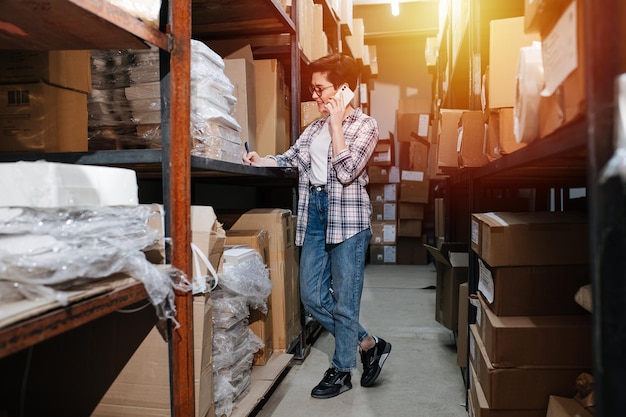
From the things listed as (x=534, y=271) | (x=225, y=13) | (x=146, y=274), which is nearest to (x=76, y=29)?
(x=146, y=274)

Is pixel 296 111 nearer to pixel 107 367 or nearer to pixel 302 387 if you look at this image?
pixel 302 387

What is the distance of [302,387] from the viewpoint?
2178 mm

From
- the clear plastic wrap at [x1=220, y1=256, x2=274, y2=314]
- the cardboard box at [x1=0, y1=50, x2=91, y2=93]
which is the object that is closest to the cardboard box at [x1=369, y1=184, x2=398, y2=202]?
the clear plastic wrap at [x1=220, y1=256, x2=274, y2=314]

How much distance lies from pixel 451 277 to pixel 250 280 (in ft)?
3.69

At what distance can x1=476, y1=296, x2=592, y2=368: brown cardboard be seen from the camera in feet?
4.23

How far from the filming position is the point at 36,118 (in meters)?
1.34

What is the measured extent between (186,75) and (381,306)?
2896mm

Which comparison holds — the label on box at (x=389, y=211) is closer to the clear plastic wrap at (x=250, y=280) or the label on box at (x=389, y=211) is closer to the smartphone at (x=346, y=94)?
the smartphone at (x=346, y=94)

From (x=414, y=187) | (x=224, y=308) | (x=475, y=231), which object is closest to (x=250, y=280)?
(x=224, y=308)

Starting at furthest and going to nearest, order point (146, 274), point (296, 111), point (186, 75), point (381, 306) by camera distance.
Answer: point (381, 306) < point (296, 111) < point (186, 75) < point (146, 274)

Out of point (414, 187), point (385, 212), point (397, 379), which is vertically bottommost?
point (397, 379)

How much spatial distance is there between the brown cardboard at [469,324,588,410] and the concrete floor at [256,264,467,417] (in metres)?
0.59

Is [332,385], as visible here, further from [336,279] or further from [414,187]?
[414,187]

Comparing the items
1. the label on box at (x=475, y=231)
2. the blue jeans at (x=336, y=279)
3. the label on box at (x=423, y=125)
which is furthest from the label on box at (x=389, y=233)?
the label on box at (x=475, y=231)
